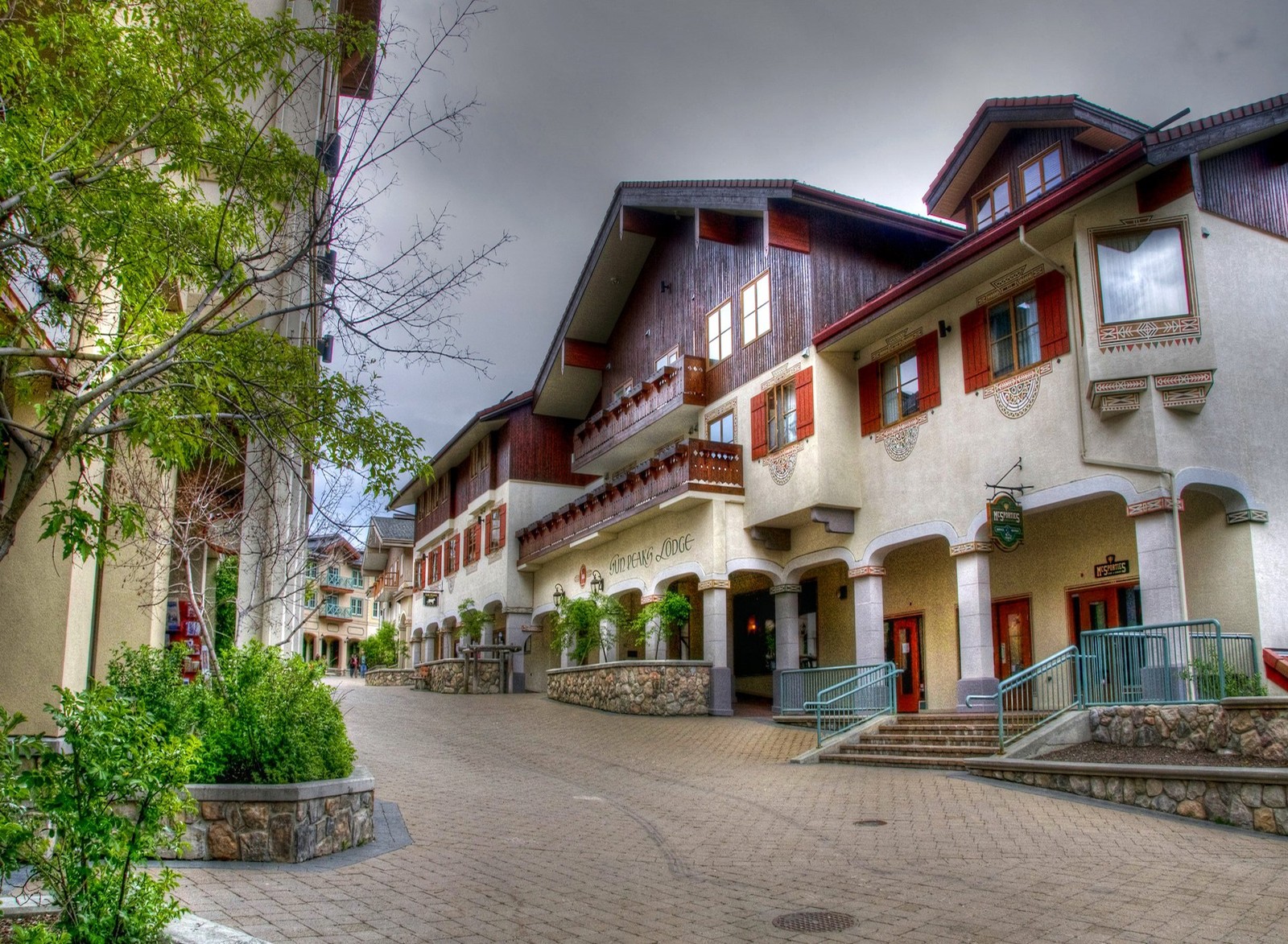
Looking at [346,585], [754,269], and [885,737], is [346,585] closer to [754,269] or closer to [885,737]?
[754,269]

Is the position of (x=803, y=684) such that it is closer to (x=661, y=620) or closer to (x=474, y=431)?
(x=661, y=620)

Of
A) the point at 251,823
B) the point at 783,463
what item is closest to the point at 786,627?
the point at 783,463

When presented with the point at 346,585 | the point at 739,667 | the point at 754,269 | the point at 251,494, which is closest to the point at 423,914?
the point at 251,494

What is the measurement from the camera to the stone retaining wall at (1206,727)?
37.5ft

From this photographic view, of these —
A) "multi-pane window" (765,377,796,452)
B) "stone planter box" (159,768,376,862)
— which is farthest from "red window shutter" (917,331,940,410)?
"stone planter box" (159,768,376,862)

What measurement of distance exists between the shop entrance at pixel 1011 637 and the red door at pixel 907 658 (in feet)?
6.55

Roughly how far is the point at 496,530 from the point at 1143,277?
2447 centimetres

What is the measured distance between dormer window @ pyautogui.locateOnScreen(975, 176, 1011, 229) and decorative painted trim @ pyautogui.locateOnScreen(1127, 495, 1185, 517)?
7917 millimetres

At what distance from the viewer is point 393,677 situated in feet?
143

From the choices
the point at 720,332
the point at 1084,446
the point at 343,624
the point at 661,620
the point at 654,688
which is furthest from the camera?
the point at 343,624

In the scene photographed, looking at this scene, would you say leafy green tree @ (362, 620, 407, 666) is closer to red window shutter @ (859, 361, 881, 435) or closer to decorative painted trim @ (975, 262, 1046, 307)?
red window shutter @ (859, 361, 881, 435)

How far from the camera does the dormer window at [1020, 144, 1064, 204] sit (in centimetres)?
2012

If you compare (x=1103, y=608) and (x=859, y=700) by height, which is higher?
(x=1103, y=608)

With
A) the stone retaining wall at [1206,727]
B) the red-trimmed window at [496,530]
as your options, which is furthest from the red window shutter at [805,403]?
the red-trimmed window at [496,530]
